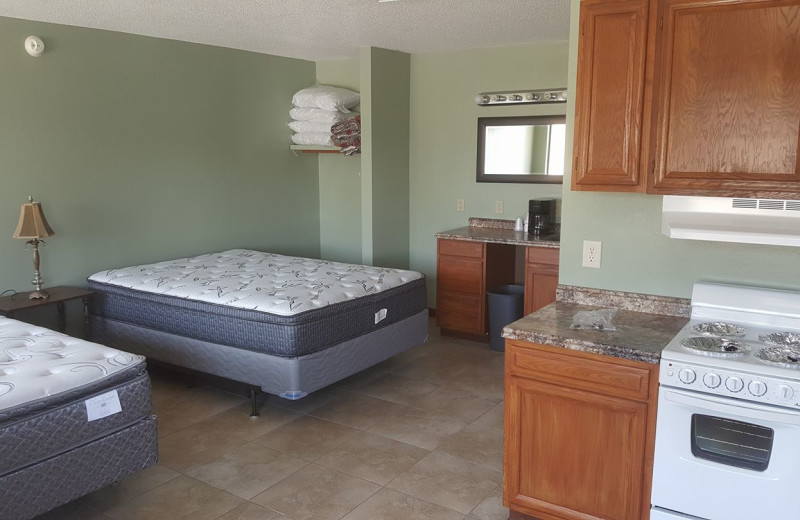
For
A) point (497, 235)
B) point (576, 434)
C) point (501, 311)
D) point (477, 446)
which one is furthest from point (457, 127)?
point (576, 434)

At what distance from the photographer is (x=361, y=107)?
18.5ft

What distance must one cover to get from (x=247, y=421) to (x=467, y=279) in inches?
87.4

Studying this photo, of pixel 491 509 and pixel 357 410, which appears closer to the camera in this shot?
pixel 491 509

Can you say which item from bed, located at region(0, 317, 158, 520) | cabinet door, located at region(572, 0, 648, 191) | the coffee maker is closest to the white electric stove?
cabinet door, located at region(572, 0, 648, 191)

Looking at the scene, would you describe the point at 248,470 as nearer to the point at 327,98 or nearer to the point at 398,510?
the point at 398,510

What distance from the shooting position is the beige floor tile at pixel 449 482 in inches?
119

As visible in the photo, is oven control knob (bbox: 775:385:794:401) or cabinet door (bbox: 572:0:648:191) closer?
oven control knob (bbox: 775:385:794:401)

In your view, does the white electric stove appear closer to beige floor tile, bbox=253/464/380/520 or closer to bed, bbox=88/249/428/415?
beige floor tile, bbox=253/464/380/520

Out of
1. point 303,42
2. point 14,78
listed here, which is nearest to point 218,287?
point 14,78

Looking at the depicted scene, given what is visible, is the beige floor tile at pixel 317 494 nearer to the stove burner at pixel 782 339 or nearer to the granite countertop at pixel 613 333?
the granite countertop at pixel 613 333

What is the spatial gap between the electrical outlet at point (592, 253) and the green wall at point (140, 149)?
11.4 feet

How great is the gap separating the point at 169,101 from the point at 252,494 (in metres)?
3.33

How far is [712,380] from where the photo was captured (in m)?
2.19

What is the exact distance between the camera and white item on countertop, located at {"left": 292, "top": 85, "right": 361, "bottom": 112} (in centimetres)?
582
